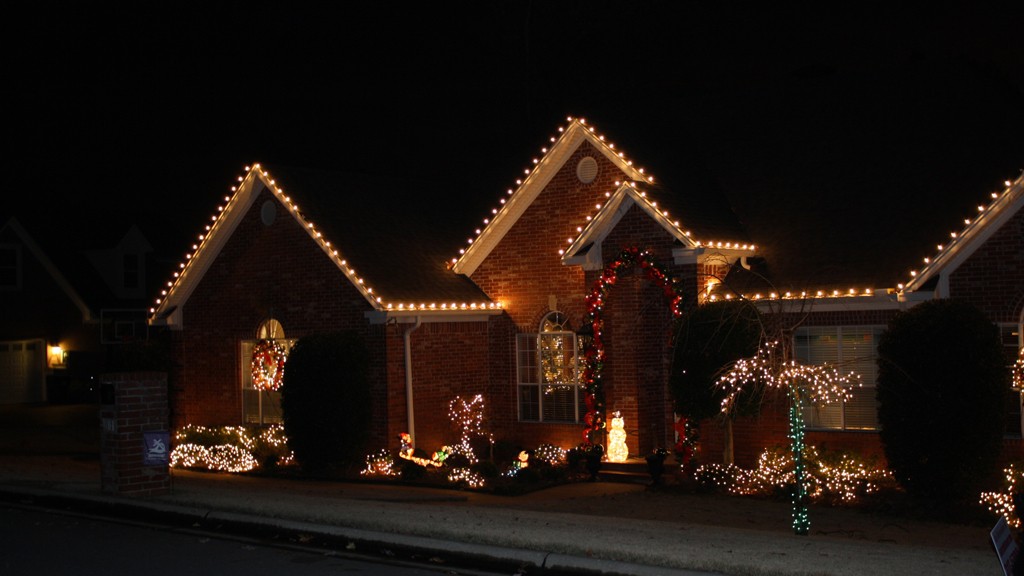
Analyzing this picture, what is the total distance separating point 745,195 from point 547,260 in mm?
3921

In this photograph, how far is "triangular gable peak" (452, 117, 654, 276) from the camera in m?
19.6

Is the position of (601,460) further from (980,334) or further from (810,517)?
(980,334)

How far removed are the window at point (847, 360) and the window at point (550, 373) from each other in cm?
440

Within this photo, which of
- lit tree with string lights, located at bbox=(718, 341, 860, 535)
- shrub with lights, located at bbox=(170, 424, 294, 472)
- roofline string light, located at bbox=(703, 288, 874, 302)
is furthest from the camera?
shrub with lights, located at bbox=(170, 424, 294, 472)

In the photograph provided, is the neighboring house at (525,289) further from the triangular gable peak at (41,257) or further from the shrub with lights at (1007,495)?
the triangular gable peak at (41,257)

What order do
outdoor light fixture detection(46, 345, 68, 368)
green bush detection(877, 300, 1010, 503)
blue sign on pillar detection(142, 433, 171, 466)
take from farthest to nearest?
outdoor light fixture detection(46, 345, 68, 368)
blue sign on pillar detection(142, 433, 171, 466)
green bush detection(877, 300, 1010, 503)

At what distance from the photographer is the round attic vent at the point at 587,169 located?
786 inches

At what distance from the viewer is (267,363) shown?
21.1 meters

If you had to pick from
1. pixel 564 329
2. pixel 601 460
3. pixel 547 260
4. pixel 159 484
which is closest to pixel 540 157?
pixel 547 260

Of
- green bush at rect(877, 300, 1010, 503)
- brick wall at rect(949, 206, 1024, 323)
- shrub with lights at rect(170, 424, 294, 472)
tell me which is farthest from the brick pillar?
brick wall at rect(949, 206, 1024, 323)

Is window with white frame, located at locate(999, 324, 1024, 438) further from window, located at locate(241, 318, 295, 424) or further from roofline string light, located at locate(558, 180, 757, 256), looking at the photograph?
window, located at locate(241, 318, 295, 424)

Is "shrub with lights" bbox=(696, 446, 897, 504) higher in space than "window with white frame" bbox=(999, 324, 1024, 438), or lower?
lower

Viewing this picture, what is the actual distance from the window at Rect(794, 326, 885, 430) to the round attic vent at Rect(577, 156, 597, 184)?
16.3 feet

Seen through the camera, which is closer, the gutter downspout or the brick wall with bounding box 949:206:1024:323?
the brick wall with bounding box 949:206:1024:323
